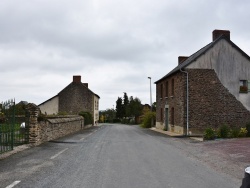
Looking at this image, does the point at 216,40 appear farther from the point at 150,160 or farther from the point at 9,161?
the point at 9,161

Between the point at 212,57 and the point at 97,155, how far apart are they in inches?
641

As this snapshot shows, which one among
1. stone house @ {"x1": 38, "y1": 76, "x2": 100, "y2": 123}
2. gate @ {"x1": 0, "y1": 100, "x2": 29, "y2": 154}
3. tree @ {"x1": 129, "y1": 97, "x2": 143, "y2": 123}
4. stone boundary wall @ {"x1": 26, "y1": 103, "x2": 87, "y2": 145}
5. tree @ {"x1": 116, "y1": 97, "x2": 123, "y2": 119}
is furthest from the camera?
tree @ {"x1": 116, "y1": 97, "x2": 123, "y2": 119}

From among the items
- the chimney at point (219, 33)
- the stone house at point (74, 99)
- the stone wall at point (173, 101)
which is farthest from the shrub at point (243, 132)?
the stone house at point (74, 99)

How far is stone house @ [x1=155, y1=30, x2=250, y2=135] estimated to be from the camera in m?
24.0

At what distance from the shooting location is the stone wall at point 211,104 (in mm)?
23984

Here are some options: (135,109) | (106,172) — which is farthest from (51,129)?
(135,109)

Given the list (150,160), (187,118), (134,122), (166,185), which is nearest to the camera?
(166,185)

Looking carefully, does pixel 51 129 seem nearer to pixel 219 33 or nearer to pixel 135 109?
pixel 219 33

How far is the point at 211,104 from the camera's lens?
2420 cm

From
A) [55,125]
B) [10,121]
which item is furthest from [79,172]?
[55,125]

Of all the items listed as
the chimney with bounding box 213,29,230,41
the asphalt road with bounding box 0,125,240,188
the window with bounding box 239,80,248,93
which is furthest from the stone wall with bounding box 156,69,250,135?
the asphalt road with bounding box 0,125,240,188

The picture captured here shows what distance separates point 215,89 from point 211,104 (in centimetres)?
127

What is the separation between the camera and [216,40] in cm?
2441

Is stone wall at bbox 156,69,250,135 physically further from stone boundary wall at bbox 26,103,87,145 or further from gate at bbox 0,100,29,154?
gate at bbox 0,100,29,154
